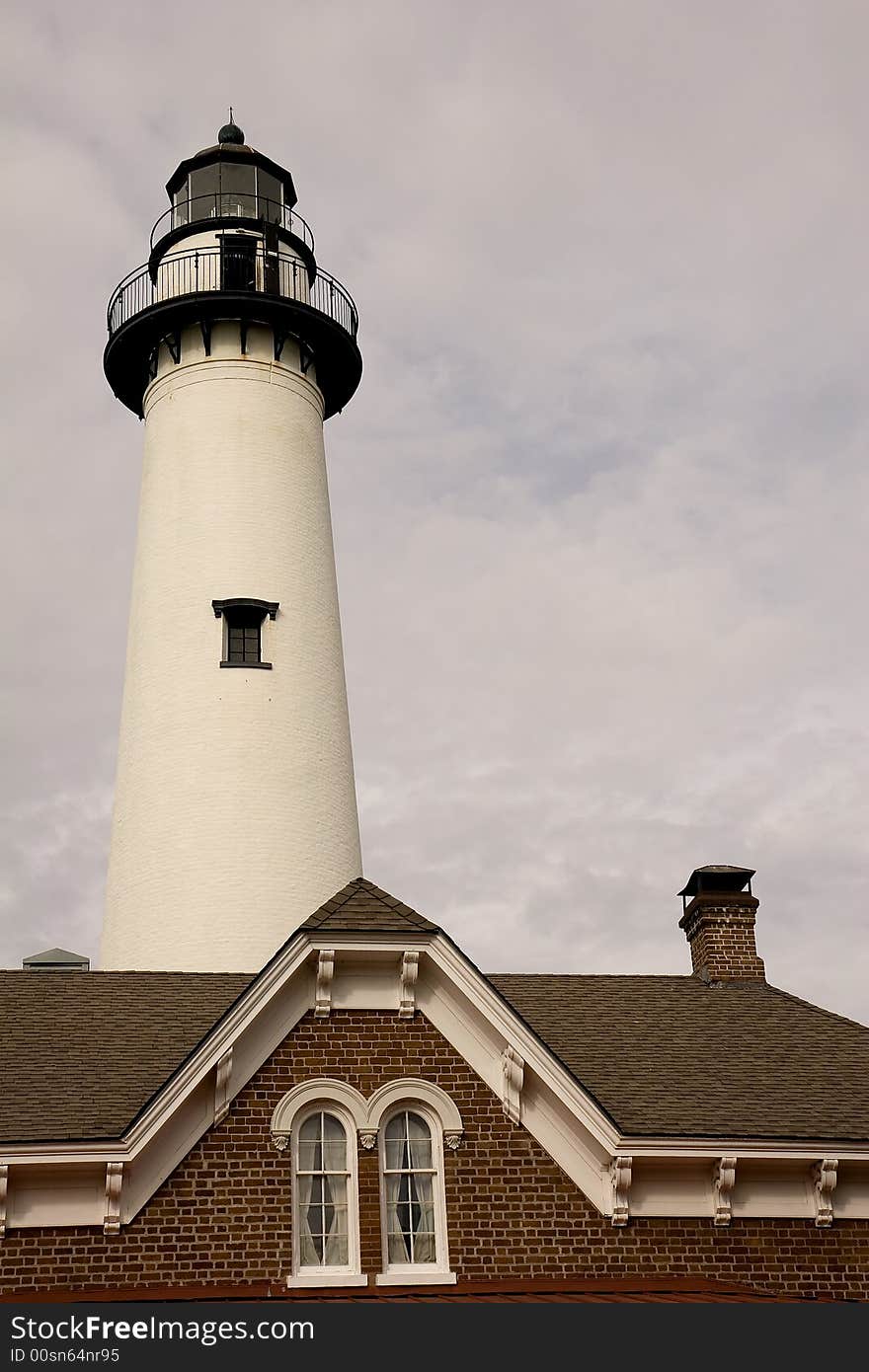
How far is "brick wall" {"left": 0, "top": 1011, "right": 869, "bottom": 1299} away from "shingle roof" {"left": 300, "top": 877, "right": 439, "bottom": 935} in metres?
0.97

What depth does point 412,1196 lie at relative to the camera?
677 inches

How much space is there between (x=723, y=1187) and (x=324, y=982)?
15.7 ft

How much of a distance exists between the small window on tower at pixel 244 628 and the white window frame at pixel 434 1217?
10.6m

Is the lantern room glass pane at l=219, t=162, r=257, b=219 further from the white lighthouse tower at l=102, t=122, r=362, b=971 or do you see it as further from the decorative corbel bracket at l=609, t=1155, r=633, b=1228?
the decorative corbel bracket at l=609, t=1155, r=633, b=1228

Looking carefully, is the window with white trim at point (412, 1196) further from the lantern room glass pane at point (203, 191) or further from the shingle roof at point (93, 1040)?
the lantern room glass pane at point (203, 191)

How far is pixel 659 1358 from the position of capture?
43.6 feet

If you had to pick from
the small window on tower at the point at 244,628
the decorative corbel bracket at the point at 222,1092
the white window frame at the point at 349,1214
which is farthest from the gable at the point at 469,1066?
the small window on tower at the point at 244,628

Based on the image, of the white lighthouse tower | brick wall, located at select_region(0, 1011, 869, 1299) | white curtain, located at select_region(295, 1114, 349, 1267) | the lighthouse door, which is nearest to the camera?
brick wall, located at select_region(0, 1011, 869, 1299)

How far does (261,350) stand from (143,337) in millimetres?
2207

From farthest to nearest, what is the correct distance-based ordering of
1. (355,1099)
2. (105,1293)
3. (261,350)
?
(261,350), (355,1099), (105,1293)

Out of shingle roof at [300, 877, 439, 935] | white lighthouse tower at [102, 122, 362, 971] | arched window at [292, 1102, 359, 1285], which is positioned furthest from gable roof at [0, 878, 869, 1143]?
white lighthouse tower at [102, 122, 362, 971]

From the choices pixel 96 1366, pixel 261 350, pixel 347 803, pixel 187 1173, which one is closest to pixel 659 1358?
pixel 96 1366

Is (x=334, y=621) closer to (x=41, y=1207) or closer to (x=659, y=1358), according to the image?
(x=41, y=1207)

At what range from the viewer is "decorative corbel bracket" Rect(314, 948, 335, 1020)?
1736cm
